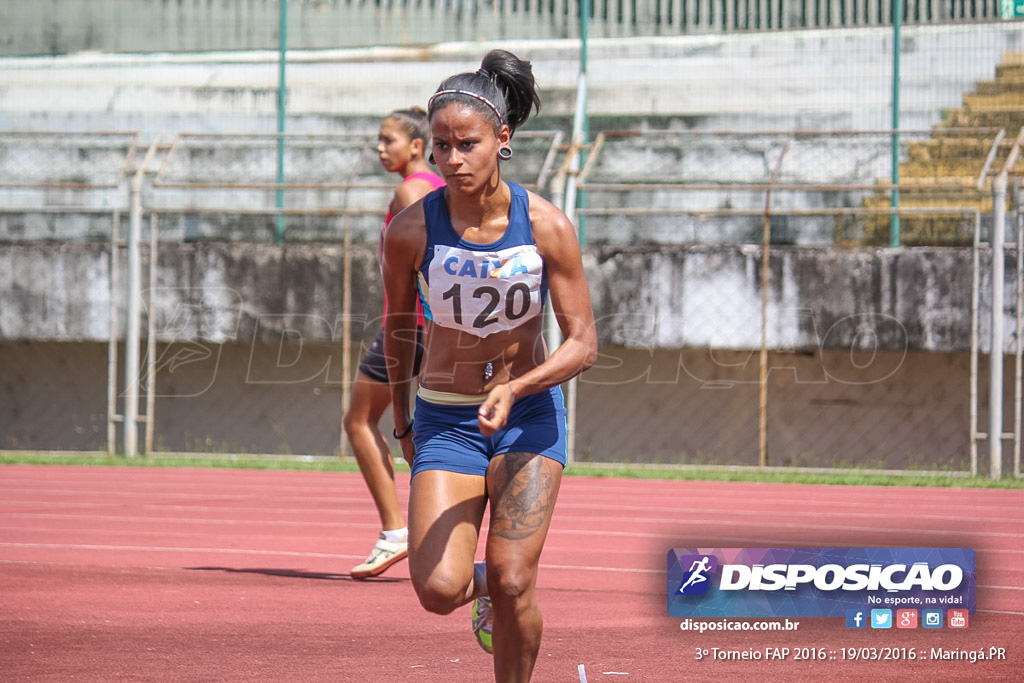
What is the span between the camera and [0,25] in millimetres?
17953

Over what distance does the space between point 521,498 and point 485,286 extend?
651 mm

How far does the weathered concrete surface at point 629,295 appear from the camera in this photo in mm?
13664

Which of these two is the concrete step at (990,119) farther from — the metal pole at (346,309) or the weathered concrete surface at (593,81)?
the metal pole at (346,309)

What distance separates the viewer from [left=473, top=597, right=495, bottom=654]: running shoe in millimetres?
4434

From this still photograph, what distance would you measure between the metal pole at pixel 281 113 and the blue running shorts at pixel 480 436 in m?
11.3

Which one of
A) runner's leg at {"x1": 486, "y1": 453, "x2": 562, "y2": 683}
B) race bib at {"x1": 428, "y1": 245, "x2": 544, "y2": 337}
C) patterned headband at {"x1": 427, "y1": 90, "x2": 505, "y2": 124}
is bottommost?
runner's leg at {"x1": 486, "y1": 453, "x2": 562, "y2": 683}

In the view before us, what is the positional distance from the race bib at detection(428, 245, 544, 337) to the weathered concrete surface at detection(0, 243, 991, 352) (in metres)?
9.83

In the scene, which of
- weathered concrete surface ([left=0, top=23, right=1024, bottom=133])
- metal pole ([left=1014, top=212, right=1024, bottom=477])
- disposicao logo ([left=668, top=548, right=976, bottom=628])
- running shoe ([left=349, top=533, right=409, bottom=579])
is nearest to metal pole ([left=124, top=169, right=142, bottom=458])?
weathered concrete surface ([left=0, top=23, right=1024, bottom=133])

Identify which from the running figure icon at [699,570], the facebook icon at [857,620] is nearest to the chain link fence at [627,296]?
the facebook icon at [857,620]

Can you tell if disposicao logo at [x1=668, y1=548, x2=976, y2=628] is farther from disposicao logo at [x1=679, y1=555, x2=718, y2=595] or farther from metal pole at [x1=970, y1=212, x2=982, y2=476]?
metal pole at [x1=970, y1=212, x2=982, y2=476]

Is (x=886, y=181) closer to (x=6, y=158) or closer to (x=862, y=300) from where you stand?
(x=862, y=300)

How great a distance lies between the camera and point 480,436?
4.27 metres

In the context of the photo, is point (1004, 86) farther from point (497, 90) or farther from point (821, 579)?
point (497, 90)

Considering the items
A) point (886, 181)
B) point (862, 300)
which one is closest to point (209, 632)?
point (862, 300)
